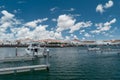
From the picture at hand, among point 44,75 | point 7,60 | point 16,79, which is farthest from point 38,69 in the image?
point 7,60

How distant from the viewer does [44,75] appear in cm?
3109

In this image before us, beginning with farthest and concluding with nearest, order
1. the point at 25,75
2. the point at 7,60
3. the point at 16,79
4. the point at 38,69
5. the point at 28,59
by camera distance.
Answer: the point at 28,59
the point at 7,60
the point at 38,69
the point at 25,75
the point at 16,79

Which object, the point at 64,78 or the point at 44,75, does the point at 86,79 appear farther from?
the point at 44,75

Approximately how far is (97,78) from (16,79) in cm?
1080

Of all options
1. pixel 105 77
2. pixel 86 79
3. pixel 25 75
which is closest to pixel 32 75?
pixel 25 75

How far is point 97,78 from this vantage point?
29.2 meters

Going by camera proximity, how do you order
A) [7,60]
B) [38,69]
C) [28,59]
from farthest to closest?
[28,59], [7,60], [38,69]

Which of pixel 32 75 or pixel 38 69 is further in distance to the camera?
pixel 38 69

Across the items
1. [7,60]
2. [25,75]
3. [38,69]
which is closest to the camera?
[25,75]

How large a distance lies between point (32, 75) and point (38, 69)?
129 inches

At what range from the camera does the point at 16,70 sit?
1240 inches

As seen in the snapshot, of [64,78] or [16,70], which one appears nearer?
[64,78]

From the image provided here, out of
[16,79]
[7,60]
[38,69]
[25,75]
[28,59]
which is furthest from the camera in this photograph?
[28,59]

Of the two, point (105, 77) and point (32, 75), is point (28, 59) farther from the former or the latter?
point (105, 77)
